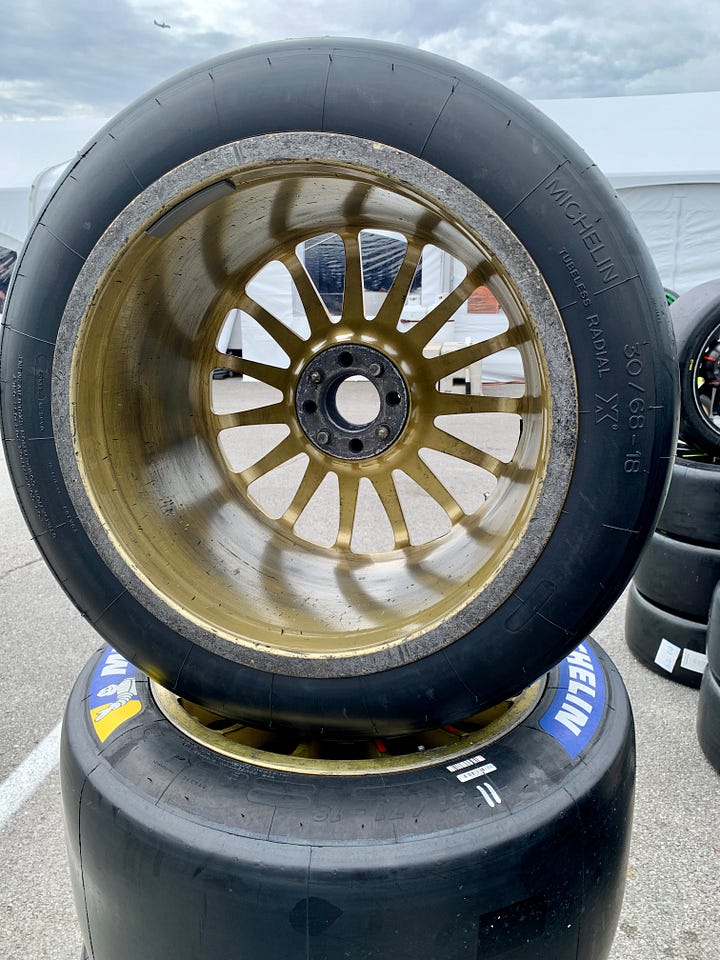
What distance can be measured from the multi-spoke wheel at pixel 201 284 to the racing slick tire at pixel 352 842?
12cm

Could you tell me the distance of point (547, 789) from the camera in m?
1.27

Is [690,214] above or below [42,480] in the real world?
above

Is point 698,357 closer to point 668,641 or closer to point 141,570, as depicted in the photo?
point 668,641

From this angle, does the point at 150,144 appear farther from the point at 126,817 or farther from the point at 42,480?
the point at 126,817

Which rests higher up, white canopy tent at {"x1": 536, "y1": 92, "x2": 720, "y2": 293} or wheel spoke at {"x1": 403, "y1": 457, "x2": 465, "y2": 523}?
white canopy tent at {"x1": 536, "y1": 92, "x2": 720, "y2": 293}

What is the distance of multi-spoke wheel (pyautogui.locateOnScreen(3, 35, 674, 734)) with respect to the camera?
110cm

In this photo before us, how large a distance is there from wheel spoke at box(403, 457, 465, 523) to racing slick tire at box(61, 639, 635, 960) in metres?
0.83

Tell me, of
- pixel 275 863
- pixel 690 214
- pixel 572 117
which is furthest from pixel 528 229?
pixel 572 117

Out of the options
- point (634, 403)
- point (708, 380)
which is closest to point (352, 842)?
point (634, 403)

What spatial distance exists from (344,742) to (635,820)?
4.73ft

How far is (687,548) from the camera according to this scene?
10.4 ft

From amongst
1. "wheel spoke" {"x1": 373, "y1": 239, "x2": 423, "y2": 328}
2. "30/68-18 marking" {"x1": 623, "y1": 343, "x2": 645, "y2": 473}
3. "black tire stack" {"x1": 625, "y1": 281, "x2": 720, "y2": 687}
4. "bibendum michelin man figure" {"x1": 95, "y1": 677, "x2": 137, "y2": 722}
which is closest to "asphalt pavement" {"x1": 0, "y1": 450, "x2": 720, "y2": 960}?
"black tire stack" {"x1": 625, "y1": 281, "x2": 720, "y2": 687}

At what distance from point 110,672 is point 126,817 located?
473 mm

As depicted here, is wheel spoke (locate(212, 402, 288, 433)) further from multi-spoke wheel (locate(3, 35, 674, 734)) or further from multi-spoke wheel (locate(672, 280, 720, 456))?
multi-spoke wheel (locate(672, 280, 720, 456))
